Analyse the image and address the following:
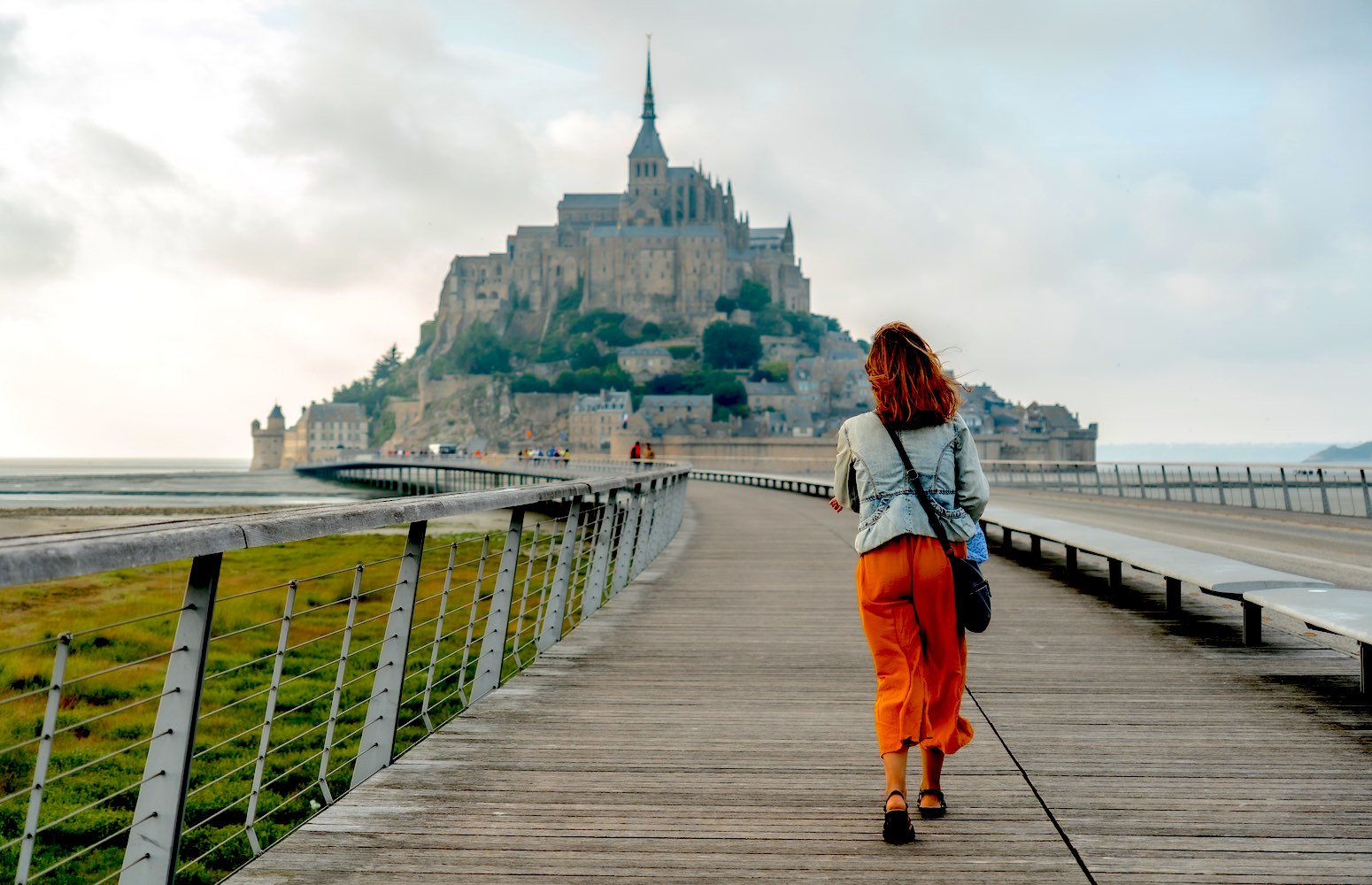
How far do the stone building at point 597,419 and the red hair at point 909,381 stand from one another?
3993 inches

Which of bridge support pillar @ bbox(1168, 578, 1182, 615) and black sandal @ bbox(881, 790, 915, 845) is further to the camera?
bridge support pillar @ bbox(1168, 578, 1182, 615)

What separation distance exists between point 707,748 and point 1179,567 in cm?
417

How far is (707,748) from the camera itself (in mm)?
4273

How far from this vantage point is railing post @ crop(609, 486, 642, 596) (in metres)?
10.0

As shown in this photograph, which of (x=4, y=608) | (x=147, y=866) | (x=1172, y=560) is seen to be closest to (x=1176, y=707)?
(x=1172, y=560)

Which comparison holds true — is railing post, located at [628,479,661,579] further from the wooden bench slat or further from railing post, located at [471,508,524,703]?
railing post, located at [471,508,524,703]

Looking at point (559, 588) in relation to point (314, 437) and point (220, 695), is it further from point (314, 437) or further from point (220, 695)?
point (314, 437)

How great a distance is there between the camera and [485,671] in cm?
532

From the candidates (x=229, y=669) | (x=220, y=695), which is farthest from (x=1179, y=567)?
(x=220, y=695)

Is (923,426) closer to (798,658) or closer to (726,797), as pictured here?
(726,797)

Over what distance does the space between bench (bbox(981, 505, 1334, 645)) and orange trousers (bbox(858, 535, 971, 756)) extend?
3249 mm

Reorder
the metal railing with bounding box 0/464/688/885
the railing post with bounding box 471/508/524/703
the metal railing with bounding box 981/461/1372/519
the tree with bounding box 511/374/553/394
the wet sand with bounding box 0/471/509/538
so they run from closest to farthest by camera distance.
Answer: the metal railing with bounding box 0/464/688/885, the railing post with bounding box 471/508/524/703, the metal railing with bounding box 981/461/1372/519, the wet sand with bounding box 0/471/509/538, the tree with bounding box 511/374/553/394

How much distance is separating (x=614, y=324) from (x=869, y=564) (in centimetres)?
12188

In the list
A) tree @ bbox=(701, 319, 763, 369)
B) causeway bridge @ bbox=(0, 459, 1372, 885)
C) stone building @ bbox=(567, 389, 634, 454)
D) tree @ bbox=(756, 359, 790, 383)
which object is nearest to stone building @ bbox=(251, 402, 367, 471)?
stone building @ bbox=(567, 389, 634, 454)
